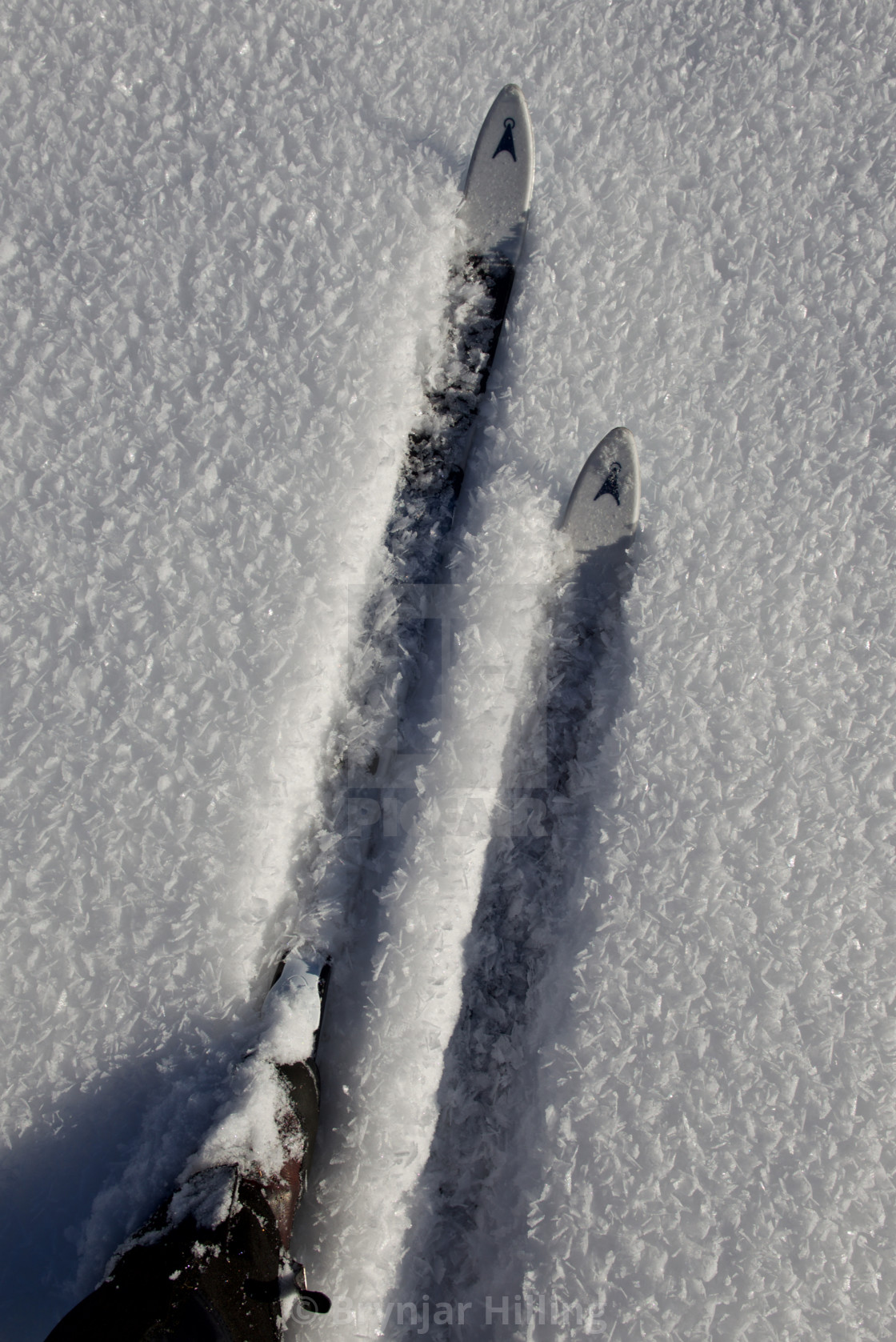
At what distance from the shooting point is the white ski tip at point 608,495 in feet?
2.63

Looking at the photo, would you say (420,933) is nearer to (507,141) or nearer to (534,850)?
(534,850)

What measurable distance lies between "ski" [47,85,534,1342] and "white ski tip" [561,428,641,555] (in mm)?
158

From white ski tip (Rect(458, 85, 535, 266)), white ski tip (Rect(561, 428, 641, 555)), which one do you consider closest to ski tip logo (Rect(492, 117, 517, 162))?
white ski tip (Rect(458, 85, 535, 266))

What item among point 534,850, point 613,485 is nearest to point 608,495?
point 613,485

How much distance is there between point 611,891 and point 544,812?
112 millimetres

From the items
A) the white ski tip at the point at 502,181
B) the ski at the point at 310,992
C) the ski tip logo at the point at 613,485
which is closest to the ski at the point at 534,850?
the ski tip logo at the point at 613,485

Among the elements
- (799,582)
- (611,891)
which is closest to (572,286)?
(799,582)

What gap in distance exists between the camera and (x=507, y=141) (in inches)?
34.0

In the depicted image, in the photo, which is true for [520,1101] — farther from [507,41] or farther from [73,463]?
[507,41]

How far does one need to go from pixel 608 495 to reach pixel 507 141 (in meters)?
0.46

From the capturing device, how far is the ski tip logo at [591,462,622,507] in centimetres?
80

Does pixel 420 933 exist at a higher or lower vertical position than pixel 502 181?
lower

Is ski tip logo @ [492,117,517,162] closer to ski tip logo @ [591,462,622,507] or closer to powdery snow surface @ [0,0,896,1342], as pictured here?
powdery snow surface @ [0,0,896,1342]

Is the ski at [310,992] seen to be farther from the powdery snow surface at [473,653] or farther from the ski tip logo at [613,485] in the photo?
the ski tip logo at [613,485]
